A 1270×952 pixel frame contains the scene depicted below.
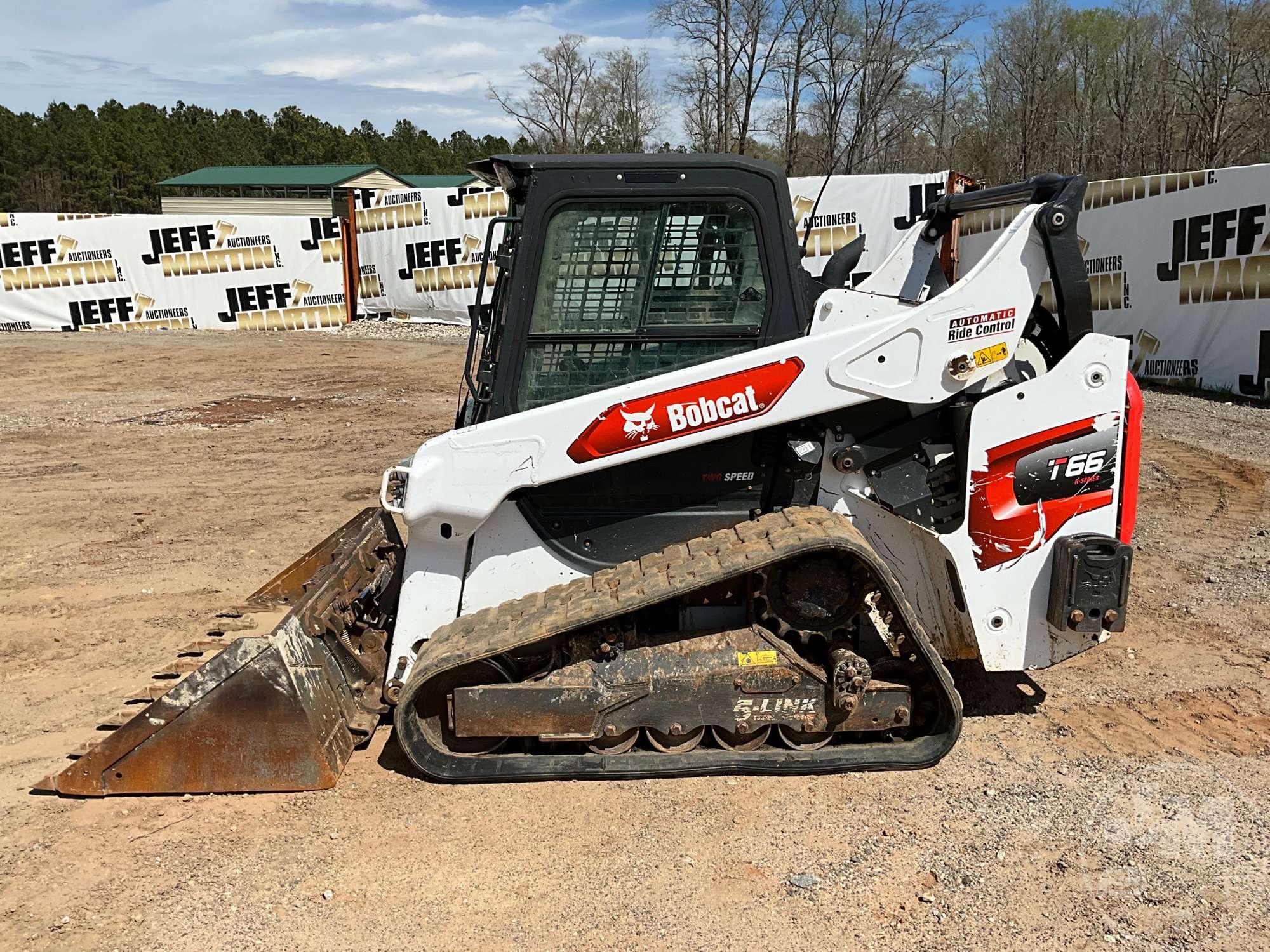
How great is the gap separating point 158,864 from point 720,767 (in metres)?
2.13

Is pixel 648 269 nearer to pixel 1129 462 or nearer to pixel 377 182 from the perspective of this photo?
pixel 1129 462

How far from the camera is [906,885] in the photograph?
135 inches

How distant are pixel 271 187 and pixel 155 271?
3059cm

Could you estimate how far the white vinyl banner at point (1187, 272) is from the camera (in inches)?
494

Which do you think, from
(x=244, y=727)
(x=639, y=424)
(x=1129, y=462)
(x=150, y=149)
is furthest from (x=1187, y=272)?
(x=150, y=149)

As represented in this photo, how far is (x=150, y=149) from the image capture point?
65000mm

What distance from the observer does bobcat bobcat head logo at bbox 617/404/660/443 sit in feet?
12.9

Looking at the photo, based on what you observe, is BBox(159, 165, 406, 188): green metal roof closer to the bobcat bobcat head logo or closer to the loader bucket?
the loader bucket

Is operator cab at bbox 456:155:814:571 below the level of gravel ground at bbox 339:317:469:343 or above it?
above

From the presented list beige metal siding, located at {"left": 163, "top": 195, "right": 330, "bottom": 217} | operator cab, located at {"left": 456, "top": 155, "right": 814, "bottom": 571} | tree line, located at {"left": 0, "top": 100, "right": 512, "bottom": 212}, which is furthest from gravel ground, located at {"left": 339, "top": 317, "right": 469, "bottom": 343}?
tree line, located at {"left": 0, "top": 100, "right": 512, "bottom": 212}

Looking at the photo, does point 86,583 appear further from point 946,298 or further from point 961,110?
point 961,110

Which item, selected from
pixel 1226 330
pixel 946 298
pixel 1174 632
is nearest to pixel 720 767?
pixel 946 298

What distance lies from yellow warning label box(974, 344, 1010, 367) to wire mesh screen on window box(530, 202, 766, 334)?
898 millimetres

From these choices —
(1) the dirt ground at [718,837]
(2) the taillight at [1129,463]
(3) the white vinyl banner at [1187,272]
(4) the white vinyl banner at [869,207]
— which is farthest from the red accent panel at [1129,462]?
(4) the white vinyl banner at [869,207]
